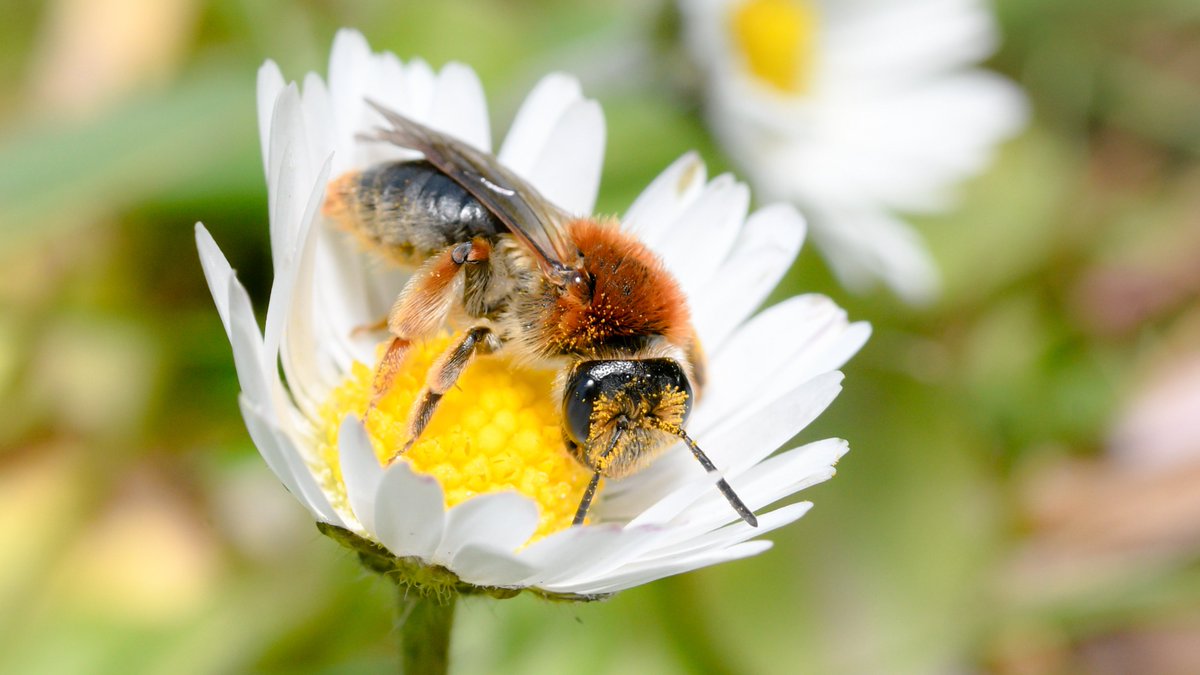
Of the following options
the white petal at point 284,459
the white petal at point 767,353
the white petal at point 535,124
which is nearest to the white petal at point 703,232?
the white petal at point 767,353

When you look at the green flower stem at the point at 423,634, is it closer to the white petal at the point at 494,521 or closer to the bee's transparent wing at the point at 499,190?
the white petal at the point at 494,521

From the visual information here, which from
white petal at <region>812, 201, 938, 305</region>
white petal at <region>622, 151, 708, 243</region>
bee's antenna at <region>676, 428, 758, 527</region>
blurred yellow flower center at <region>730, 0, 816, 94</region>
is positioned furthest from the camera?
blurred yellow flower center at <region>730, 0, 816, 94</region>

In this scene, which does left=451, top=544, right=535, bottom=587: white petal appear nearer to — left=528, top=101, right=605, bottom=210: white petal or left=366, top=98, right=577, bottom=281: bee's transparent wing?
left=366, top=98, right=577, bottom=281: bee's transparent wing

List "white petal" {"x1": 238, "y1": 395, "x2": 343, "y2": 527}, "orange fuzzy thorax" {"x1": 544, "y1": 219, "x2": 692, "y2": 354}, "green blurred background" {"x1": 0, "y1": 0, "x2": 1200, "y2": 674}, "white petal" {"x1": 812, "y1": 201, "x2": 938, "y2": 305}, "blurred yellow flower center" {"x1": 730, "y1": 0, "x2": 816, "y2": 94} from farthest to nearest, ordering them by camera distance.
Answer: "blurred yellow flower center" {"x1": 730, "y1": 0, "x2": 816, "y2": 94}, "white petal" {"x1": 812, "y1": 201, "x2": 938, "y2": 305}, "green blurred background" {"x1": 0, "y1": 0, "x2": 1200, "y2": 674}, "orange fuzzy thorax" {"x1": 544, "y1": 219, "x2": 692, "y2": 354}, "white petal" {"x1": 238, "y1": 395, "x2": 343, "y2": 527}

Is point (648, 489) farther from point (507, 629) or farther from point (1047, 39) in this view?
point (1047, 39)

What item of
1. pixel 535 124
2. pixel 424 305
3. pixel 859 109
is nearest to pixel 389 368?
pixel 424 305

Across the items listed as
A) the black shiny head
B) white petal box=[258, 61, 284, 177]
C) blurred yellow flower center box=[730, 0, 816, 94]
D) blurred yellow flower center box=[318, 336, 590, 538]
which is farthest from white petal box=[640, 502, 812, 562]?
blurred yellow flower center box=[730, 0, 816, 94]

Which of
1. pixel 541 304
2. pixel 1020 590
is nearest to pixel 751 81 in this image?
pixel 1020 590

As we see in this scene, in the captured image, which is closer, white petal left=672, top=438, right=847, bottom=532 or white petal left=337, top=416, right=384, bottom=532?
white petal left=337, top=416, right=384, bottom=532
